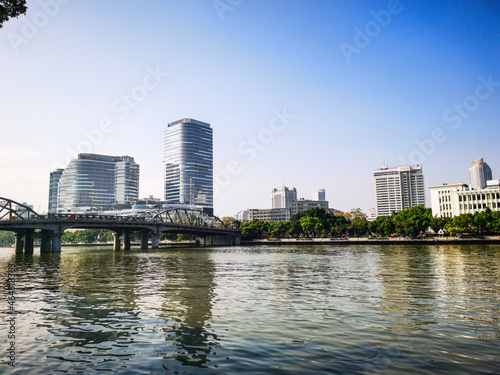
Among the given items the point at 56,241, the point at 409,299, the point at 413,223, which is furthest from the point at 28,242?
the point at 413,223

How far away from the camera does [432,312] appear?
19.6 metres

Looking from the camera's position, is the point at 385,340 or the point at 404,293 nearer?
the point at 385,340

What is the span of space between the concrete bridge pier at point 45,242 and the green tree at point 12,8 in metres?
94.8

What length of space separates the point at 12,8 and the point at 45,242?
96555 mm

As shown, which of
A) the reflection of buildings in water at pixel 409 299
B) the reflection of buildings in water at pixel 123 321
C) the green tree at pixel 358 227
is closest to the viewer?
the reflection of buildings in water at pixel 123 321

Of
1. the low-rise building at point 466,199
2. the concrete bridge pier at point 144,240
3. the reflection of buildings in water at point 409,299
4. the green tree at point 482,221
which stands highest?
the low-rise building at point 466,199

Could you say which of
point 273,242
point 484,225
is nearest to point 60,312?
point 484,225

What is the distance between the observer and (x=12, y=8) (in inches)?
949

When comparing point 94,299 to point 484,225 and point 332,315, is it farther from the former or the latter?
point 484,225

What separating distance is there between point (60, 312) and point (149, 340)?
9.10 meters

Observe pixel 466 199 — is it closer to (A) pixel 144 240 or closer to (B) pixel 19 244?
(A) pixel 144 240

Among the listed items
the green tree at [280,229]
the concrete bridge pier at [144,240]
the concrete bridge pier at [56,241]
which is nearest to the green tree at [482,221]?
the green tree at [280,229]

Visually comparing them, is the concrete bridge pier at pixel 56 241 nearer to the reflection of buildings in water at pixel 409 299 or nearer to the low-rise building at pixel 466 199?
the reflection of buildings in water at pixel 409 299

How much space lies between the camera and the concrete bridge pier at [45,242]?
4120 inches
